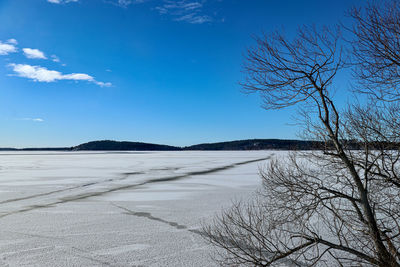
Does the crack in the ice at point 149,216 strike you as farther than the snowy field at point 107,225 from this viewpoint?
Yes

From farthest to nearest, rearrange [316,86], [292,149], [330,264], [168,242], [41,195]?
[41,195] < [168,242] < [292,149] < [330,264] < [316,86]

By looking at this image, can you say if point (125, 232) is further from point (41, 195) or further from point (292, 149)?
point (41, 195)

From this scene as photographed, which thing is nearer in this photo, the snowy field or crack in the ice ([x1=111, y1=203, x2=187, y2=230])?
the snowy field

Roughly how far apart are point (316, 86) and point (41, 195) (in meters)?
10.6

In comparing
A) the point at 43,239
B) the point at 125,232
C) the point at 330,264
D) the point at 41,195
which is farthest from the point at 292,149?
the point at 41,195

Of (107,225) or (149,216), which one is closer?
(107,225)

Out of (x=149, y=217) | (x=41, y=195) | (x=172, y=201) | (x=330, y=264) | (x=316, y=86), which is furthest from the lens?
(x=41, y=195)

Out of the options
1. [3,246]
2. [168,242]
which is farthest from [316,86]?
[3,246]

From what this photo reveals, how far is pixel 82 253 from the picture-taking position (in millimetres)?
5516

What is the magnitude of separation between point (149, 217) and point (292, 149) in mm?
→ 4335

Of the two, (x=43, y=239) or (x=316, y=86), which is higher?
(x=316, y=86)

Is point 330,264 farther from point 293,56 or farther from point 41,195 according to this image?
point 41,195

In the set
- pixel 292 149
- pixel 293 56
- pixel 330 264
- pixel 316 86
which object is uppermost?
pixel 293 56

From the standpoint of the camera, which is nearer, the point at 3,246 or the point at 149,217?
the point at 3,246
